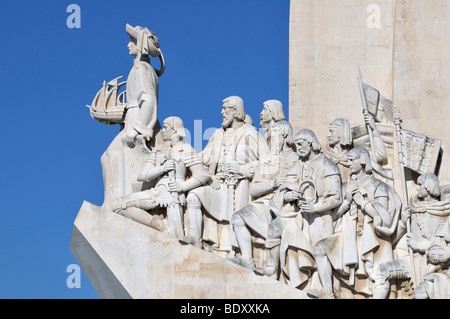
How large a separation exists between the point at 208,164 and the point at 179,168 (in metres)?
0.41

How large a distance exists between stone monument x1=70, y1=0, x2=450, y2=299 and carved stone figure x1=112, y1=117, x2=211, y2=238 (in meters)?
0.02

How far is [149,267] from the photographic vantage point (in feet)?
57.5

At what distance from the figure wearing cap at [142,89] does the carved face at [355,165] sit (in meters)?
2.76

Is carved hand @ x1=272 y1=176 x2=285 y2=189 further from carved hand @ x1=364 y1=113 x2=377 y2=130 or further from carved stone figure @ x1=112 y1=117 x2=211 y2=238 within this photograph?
carved hand @ x1=364 y1=113 x2=377 y2=130

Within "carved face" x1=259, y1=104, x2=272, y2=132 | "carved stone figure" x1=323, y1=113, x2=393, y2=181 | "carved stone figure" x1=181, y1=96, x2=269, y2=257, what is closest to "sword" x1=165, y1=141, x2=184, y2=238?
"carved stone figure" x1=181, y1=96, x2=269, y2=257

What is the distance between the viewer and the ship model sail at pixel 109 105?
62.5 ft

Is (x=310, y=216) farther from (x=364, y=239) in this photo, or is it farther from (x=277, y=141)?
(x=277, y=141)

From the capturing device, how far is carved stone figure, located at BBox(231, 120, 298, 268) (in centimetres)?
1752

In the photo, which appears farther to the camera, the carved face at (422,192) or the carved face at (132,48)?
the carved face at (132,48)

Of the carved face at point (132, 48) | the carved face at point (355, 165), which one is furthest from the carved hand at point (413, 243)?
the carved face at point (132, 48)

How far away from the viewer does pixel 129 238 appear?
17812 millimetres

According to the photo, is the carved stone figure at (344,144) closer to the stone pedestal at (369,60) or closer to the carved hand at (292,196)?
the stone pedestal at (369,60)

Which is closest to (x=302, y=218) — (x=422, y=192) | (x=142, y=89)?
(x=422, y=192)

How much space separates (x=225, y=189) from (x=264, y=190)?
686mm
